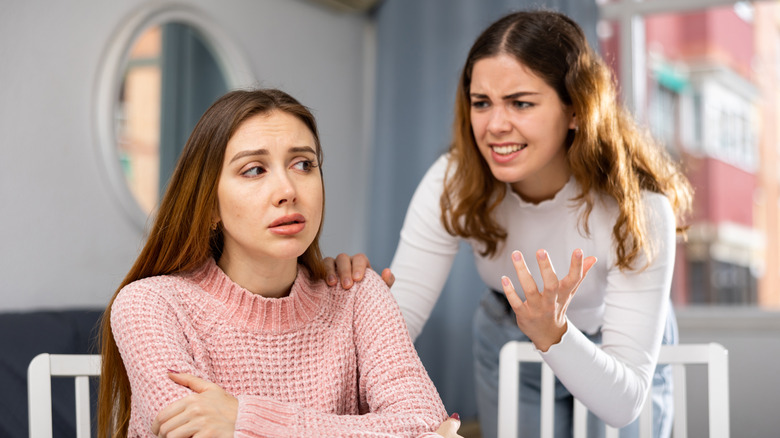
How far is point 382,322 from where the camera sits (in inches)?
47.7

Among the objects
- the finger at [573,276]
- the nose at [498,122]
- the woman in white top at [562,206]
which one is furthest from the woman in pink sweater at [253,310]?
the nose at [498,122]

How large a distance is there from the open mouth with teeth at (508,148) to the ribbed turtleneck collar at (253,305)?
0.49 meters

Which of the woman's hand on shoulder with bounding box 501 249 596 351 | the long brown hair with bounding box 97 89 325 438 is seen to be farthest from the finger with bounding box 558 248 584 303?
the long brown hair with bounding box 97 89 325 438

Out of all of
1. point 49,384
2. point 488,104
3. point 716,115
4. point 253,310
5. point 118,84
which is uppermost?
point 716,115

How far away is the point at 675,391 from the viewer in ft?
4.55

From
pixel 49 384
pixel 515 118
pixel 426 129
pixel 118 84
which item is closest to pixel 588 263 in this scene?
pixel 515 118

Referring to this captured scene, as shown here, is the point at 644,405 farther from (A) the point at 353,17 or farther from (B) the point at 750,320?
(A) the point at 353,17

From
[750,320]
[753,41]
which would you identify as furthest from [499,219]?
[753,41]

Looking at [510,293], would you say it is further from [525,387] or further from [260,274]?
[525,387]

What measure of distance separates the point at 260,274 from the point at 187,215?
141 millimetres

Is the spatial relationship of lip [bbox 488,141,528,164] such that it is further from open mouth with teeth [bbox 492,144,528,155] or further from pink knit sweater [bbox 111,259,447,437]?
pink knit sweater [bbox 111,259,447,437]

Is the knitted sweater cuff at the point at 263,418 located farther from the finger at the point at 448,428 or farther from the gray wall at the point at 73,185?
the gray wall at the point at 73,185

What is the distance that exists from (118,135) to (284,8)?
3.61 feet

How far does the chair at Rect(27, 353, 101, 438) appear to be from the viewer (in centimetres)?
119
